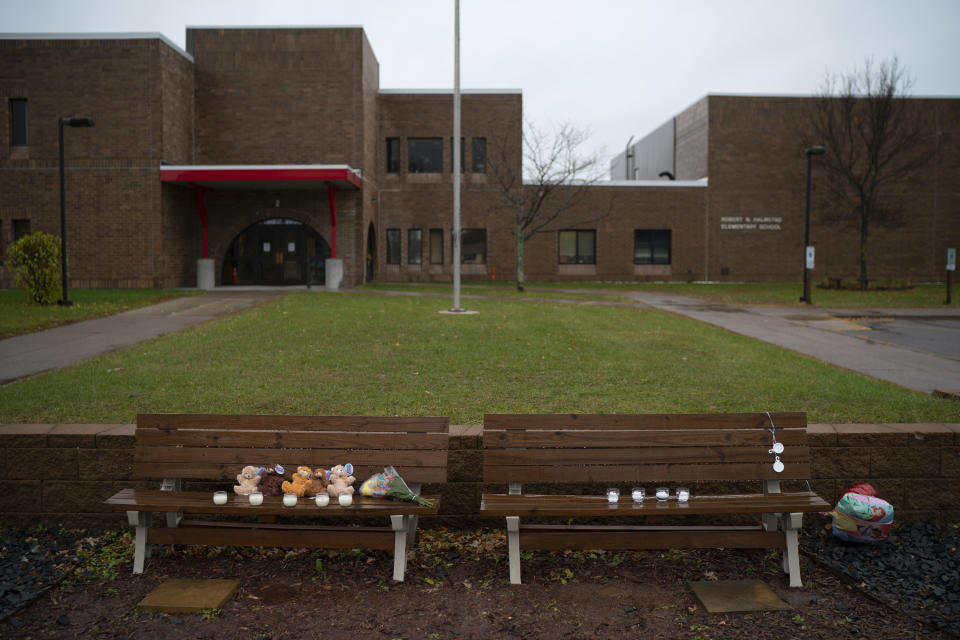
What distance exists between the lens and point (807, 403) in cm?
772

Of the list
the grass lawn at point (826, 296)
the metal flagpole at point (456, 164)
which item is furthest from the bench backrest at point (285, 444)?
the grass lawn at point (826, 296)

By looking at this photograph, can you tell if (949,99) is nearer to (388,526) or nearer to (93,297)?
(93,297)

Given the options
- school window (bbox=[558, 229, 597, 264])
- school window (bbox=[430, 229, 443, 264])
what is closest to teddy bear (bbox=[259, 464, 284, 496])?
school window (bbox=[430, 229, 443, 264])

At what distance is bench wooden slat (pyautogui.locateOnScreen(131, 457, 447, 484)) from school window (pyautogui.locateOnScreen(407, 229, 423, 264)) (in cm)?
3351

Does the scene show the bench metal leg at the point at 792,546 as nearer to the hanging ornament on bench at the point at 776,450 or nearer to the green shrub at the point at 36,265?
the hanging ornament on bench at the point at 776,450

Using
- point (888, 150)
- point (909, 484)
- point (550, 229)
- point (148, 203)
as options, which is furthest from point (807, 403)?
point (888, 150)

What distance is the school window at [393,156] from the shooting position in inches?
1471

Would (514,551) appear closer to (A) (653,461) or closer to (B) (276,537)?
(A) (653,461)

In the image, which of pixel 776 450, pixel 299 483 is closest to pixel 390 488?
pixel 299 483

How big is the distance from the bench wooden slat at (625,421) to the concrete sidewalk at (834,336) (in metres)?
5.58

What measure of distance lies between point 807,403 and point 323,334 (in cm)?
844

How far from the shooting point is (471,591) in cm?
435

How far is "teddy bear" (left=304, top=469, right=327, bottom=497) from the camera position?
15.2 ft

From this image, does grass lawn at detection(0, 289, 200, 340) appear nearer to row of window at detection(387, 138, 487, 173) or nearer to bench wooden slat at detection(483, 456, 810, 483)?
bench wooden slat at detection(483, 456, 810, 483)
